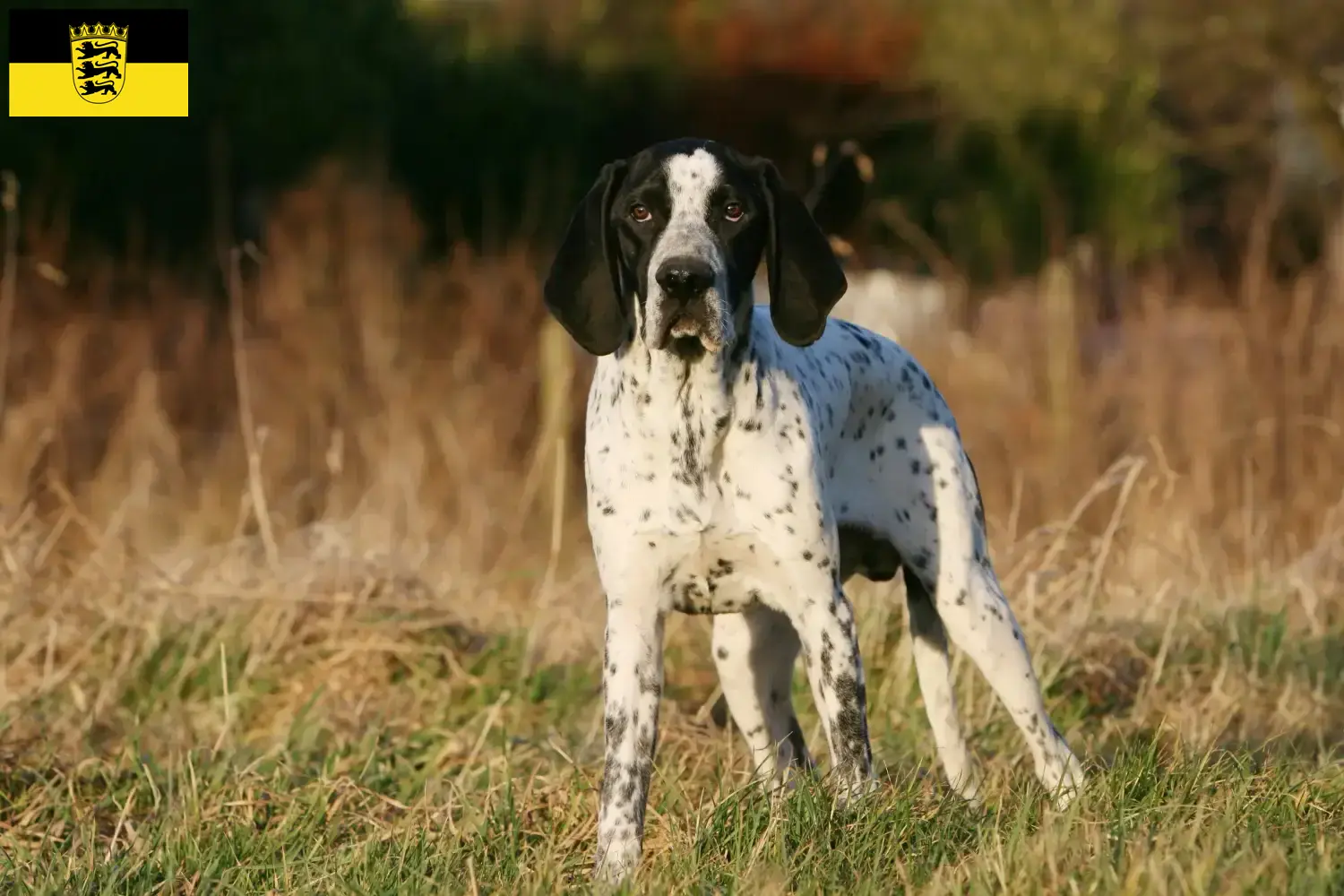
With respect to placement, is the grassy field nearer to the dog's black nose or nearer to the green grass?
the green grass

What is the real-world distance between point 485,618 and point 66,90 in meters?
5.74

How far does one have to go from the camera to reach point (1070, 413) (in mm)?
9125

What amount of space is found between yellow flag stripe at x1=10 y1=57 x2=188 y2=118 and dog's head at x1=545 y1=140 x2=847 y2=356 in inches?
248

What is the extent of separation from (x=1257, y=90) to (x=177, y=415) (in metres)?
8.45

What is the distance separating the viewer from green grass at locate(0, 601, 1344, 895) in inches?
144

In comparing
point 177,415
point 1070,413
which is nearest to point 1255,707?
point 1070,413

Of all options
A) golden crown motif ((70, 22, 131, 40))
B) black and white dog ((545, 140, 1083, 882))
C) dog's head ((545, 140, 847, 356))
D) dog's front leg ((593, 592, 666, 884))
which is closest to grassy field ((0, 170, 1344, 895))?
dog's front leg ((593, 592, 666, 884))

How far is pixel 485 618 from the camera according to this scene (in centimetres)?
660

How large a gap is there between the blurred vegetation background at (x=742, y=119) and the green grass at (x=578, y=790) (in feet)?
13.0

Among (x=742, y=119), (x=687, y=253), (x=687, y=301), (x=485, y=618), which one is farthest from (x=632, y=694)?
(x=742, y=119)

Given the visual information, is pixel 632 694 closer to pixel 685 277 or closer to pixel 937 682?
pixel 685 277

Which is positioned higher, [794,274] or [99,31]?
[99,31]

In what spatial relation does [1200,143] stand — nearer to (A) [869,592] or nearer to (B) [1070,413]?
(B) [1070,413]

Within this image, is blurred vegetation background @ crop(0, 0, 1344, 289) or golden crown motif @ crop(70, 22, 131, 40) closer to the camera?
golden crown motif @ crop(70, 22, 131, 40)
